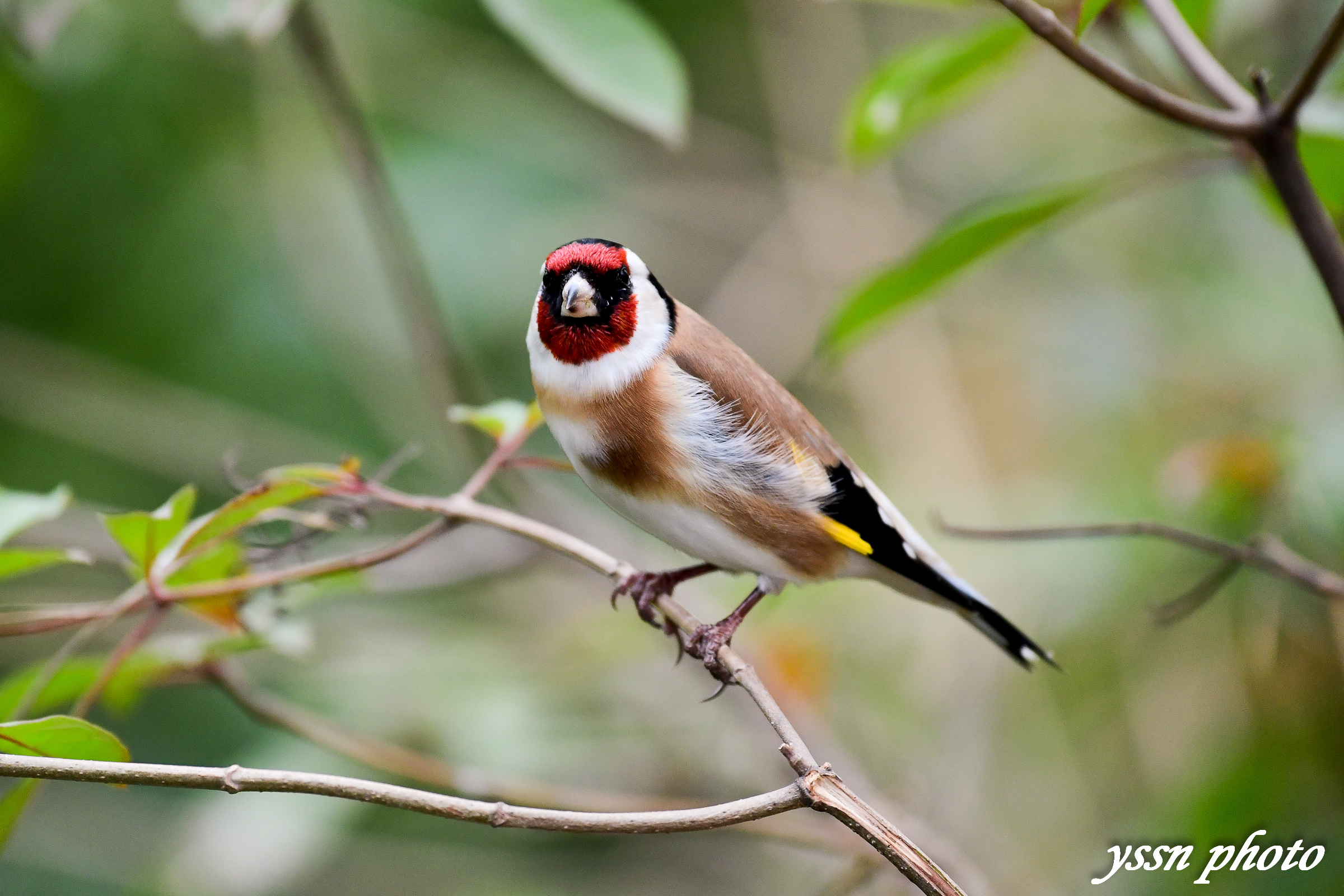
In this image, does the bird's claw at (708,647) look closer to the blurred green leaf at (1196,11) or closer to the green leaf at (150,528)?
the green leaf at (150,528)

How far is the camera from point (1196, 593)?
7.36 ft

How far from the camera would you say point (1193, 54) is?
1.99m

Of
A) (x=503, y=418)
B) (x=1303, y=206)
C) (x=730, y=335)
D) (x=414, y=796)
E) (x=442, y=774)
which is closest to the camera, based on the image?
(x=414, y=796)

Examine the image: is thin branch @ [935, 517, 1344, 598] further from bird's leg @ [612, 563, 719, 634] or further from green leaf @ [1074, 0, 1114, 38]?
green leaf @ [1074, 0, 1114, 38]

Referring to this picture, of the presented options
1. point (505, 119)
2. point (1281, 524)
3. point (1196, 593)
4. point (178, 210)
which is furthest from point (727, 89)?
point (1196, 593)

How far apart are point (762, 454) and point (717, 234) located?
3063 millimetres

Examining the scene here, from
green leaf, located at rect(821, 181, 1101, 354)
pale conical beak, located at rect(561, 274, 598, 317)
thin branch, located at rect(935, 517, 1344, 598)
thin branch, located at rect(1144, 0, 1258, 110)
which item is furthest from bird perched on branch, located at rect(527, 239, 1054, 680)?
thin branch, located at rect(1144, 0, 1258, 110)

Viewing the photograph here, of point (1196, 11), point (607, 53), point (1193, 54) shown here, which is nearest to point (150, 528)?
point (607, 53)

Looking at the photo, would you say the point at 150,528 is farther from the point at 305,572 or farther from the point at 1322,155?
the point at 1322,155

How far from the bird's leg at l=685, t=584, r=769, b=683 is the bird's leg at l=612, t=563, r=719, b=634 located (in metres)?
0.13

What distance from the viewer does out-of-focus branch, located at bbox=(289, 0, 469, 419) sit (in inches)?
109

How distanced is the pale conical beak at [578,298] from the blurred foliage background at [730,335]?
34 centimetres

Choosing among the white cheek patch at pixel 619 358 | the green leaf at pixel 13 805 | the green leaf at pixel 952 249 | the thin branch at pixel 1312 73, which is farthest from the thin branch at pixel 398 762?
the thin branch at pixel 1312 73

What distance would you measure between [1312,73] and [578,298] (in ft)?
4.11
